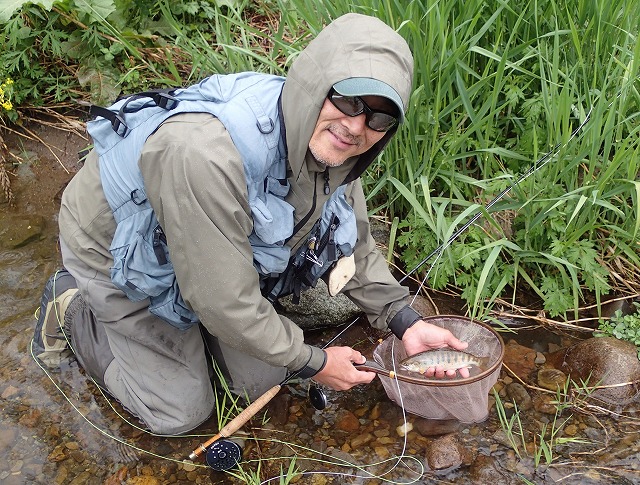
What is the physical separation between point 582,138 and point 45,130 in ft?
12.0

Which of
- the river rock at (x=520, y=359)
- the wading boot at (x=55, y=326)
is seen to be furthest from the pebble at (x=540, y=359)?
the wading boot at (x=55, y=326)

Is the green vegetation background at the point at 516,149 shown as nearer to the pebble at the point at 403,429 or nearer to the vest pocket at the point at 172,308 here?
the pebble at the point at 403,429

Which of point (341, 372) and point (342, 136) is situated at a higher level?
point (342, 136)

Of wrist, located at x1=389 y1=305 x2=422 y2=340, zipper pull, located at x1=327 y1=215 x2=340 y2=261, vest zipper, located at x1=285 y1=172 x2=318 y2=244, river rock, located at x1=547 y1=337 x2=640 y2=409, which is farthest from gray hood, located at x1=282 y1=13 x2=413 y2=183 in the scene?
river rock, located at x1=547 y1=337 x2=640 y2=409

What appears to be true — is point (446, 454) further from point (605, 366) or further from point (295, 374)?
point (605, 366)

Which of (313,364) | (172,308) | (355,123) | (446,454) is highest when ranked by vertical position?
(355,123)

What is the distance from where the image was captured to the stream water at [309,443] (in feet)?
9.86

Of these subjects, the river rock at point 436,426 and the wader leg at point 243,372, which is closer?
the river rock at point 436,426

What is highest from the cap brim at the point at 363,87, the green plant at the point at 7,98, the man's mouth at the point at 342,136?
the cap brim at the point at 363,87

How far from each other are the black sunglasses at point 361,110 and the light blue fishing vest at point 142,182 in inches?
11.5

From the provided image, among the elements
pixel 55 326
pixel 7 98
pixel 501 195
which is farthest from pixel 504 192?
pixel 7 98

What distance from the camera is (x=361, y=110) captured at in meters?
2.39

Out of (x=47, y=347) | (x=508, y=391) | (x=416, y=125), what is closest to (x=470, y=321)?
(x=508, y=391)

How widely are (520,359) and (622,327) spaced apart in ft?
1.78
